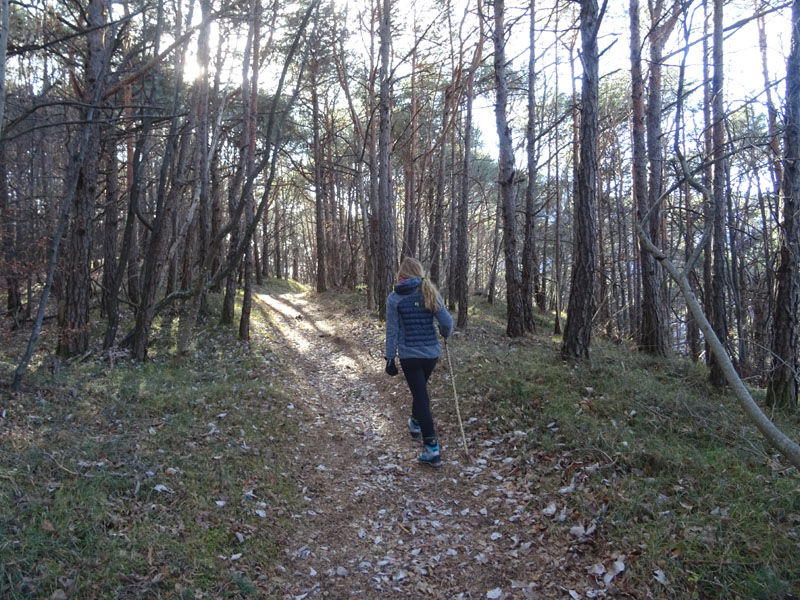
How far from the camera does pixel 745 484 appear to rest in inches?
171

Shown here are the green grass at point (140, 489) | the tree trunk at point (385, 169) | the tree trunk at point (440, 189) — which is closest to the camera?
the green grass at point (140, 489)

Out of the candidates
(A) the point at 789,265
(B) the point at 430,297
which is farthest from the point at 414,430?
(A) the point at 789,265

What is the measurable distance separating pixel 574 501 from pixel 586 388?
2.66 metres

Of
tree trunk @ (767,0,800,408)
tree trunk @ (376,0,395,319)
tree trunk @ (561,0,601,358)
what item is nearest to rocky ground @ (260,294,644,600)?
tree trunk @ (561,0,601,358)

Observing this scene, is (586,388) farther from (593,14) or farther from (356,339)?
(356,339)

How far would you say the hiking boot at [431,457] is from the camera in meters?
5.89

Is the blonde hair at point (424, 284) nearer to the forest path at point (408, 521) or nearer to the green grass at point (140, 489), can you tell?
the forest path at point (408, 521)

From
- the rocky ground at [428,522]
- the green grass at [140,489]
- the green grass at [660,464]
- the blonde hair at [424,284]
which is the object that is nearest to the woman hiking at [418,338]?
the blonde hair at [424,284]

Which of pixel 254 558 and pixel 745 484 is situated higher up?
pixel 745 484

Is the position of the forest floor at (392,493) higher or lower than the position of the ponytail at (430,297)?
lower

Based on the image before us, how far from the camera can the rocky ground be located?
389 centimetres

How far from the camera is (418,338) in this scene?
5.87 m

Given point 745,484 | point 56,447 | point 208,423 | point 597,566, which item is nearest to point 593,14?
point 745,484

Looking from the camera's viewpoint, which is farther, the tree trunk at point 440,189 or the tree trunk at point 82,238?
the tree trunk at point 440,189
